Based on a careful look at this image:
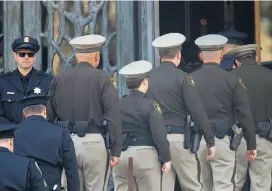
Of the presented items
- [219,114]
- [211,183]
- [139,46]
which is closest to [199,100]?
[219,114]

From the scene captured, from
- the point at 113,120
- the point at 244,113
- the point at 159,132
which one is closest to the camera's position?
the point at 113,120

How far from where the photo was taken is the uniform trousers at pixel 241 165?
A: 8180 millimetres

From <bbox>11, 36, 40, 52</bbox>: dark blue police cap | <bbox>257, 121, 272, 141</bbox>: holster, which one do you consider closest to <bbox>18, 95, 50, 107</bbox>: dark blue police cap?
<bbox>11, 36, 40, 52</bbox>: dark blue police cap

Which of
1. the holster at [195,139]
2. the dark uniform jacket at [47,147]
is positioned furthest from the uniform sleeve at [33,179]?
the holster at [195,139]

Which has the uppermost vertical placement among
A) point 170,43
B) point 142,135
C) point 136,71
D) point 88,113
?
point 170,43

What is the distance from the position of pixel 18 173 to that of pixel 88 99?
6.88ft

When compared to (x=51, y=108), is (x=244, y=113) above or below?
below

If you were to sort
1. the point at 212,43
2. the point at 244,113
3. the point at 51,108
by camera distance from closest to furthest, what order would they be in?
the point at 51,108 → the point at 244,113 → the point at 212,43

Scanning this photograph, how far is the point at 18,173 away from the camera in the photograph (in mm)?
5477

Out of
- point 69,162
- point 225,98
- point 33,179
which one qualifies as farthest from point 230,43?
point 33,179

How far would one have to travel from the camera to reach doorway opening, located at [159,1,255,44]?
34.4 feet

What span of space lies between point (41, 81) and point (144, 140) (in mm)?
1227

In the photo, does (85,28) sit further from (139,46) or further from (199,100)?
(199,100)

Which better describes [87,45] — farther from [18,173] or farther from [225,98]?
[18,173]
